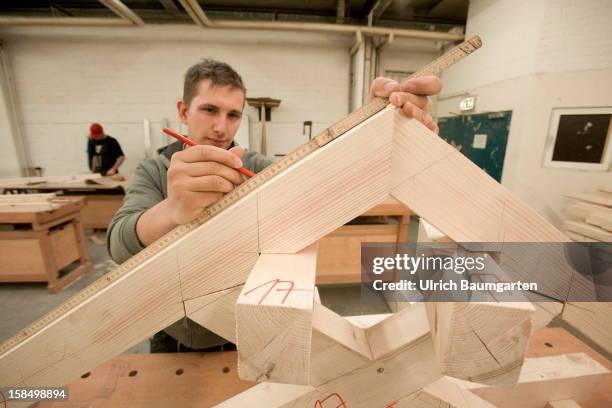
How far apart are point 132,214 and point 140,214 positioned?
0.15m

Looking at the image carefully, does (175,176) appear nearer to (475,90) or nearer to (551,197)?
(551,197)

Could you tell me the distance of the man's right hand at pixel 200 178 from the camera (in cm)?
51

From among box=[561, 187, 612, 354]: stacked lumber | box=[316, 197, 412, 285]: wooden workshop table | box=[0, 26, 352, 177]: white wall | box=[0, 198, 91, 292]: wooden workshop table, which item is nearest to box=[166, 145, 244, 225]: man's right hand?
box=[316, 197, 412, 285]: wooden workshop table

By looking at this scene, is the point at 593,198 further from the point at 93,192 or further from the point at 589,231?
the point at 93,192

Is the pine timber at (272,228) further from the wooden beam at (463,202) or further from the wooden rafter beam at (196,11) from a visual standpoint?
the wooden rafter beam at (196,11)

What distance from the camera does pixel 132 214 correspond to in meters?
1.00

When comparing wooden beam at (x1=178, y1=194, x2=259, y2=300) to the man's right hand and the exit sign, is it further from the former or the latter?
the exit sign

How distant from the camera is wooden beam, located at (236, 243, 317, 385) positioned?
0.34 meters

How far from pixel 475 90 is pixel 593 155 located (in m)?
1.83

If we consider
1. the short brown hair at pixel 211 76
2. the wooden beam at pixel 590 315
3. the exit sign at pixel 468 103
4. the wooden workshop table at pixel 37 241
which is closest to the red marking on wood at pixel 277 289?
the wooden beam at pixel 590 315

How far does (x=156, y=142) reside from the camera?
17.4 ft

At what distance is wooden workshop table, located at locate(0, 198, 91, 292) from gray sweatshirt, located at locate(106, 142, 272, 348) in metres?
2.26

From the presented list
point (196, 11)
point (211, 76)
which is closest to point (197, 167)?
point (211, 76)

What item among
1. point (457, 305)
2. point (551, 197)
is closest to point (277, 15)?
point (551, 197)
